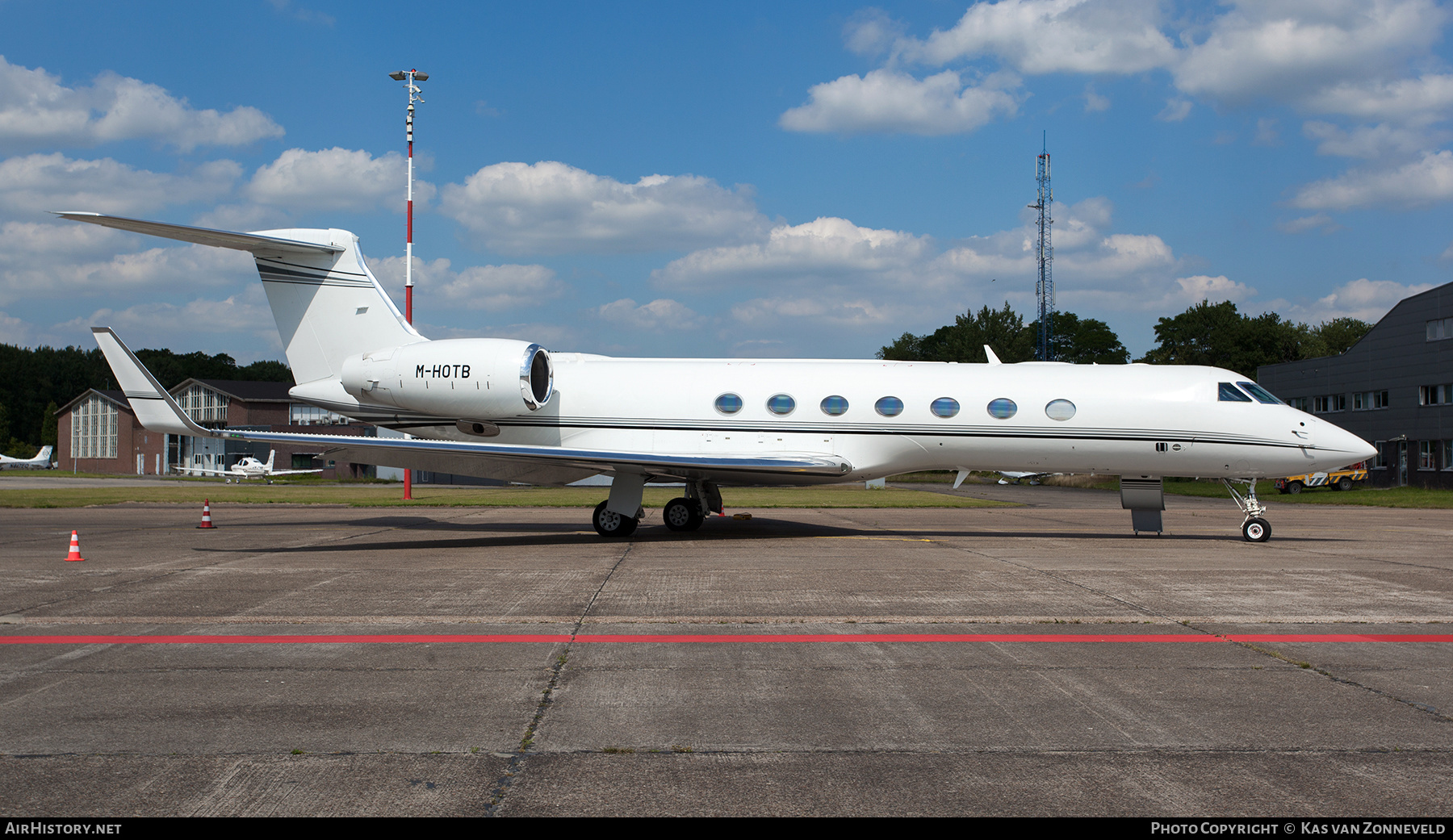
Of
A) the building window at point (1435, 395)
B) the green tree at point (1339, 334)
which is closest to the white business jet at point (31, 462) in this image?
the building window at point (1435, 395)

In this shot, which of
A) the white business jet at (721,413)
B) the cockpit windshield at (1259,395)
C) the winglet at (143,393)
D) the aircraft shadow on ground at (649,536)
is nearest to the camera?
the winglet at (143,393)

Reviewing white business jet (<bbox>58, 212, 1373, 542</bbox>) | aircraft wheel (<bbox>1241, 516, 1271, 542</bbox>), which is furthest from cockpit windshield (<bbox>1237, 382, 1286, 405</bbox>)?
aircraft wheel (<bbox>1241, 516, 1271, 542</bbox>)

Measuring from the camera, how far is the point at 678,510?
53.1ft

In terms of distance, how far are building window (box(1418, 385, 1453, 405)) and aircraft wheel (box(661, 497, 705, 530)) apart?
134ft

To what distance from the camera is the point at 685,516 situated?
1616cm

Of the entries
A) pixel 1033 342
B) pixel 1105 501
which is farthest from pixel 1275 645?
pixel 1033 342

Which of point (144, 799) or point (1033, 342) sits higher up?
point (1033, 342)

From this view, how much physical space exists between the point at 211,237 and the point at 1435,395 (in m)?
48.5

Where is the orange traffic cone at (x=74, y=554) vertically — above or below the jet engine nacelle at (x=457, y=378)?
below

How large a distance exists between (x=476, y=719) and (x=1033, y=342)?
78.2 meters

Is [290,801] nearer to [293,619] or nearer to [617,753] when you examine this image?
[617,753]

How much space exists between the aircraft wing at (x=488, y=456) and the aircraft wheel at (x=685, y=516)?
1.01 m

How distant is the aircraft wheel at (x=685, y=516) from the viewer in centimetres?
1616

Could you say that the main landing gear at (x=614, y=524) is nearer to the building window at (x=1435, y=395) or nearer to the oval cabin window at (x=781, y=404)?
the oval cabin window at (x=781, y=404)
